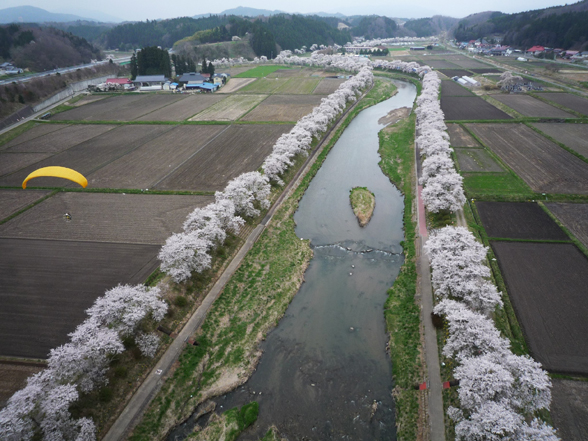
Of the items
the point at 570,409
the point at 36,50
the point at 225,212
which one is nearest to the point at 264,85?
the point at 225,212

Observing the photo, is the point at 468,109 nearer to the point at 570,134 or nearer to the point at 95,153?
the point at 570,134

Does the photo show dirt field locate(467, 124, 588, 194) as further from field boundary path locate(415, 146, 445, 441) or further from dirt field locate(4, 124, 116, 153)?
dirt field locate(4, 124, 116, 153)

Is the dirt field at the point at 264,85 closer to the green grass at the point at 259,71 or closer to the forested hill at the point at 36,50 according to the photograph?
the green grass at the point at 259,71

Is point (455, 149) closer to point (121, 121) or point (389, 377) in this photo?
point (389, 377)

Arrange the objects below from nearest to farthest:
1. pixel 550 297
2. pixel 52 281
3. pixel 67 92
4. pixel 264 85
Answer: pixel 550 297
pixel 52 281
pixel 67 92
pixel 264 85

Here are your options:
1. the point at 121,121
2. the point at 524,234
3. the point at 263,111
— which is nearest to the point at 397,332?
the point at 524,234

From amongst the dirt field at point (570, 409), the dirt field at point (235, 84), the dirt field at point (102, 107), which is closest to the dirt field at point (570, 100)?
the dirt field at point (570, 409)
